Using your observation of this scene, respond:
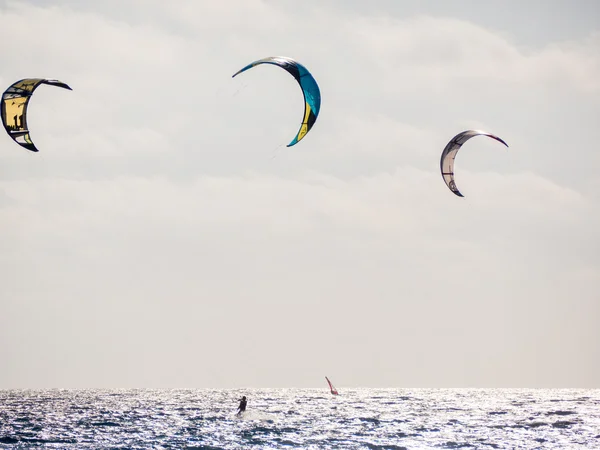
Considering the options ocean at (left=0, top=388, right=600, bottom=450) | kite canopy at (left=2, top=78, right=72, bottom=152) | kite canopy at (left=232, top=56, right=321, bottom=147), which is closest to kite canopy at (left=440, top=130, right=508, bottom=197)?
kite canopy at (left=232, top=56, right=321, bottom=147)

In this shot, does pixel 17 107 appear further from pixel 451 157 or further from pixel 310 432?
pixel 310 432

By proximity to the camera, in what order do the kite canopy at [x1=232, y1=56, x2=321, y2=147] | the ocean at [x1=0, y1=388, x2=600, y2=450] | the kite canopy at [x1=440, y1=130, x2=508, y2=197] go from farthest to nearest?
the ocean at [x1=0, y1=388, x2=600, y2=450] → the kite canopy at [x1=440, y1=130, x2=508, y2=197] → the kite canopy at [x1=232, y1=56, x2=321, y2=147]

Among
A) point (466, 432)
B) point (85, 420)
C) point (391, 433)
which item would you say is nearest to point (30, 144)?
point (391, 433)

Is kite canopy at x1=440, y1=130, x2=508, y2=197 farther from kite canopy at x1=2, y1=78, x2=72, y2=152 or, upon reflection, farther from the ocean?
kite canopy at x1=2, y1=78, x2=72, y2=152

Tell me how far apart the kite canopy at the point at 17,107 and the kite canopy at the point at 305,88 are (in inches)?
326

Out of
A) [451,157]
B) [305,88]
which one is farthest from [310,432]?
[305,88]

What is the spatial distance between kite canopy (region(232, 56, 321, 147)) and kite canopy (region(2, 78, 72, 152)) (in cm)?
827

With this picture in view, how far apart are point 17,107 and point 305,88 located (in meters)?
10.0

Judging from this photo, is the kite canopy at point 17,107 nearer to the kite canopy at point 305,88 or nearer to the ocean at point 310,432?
the kite canopy at point 305,88

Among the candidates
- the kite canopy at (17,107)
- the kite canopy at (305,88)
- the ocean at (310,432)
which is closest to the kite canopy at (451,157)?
the kite canopy at (305,88)

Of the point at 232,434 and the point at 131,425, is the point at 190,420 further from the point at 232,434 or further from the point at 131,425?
the point at 232,434

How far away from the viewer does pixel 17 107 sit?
28312mm

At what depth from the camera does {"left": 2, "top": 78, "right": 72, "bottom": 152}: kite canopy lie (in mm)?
28078

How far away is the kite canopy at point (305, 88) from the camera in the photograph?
2706 centimetres
